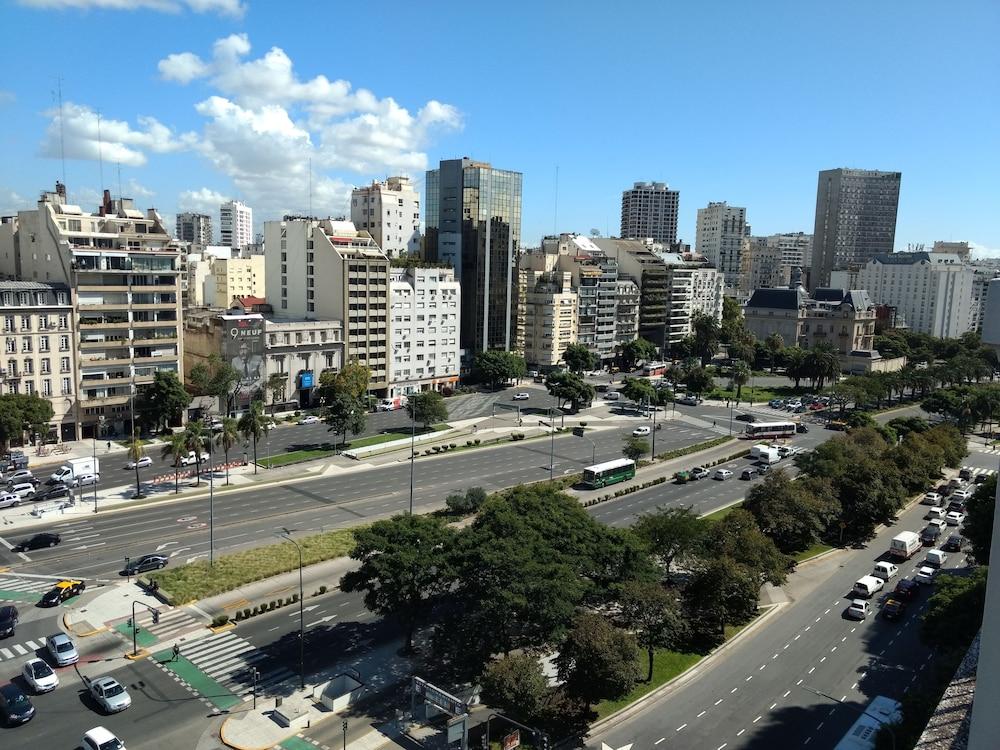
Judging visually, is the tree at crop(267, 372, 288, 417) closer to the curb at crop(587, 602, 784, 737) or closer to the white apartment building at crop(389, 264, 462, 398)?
the white apartment building at crop(389, 264, 462, 398)

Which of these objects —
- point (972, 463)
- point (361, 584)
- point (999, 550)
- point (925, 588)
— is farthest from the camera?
point (972, 463)

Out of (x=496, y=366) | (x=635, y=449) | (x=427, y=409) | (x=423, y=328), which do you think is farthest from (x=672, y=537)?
(x=496, y=366)

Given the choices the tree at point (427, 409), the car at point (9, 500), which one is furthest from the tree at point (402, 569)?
the tree at point (427, 409)

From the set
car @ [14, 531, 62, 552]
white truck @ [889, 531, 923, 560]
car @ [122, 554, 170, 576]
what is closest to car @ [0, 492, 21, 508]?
car @ [14, 531, 62, 552]

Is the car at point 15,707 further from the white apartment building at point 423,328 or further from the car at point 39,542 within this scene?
the white apartment building at point 423,328

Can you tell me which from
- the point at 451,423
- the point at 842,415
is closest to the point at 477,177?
the point at 451,423

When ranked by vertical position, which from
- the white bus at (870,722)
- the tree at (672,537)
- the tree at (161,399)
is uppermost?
the tree at (161,399)

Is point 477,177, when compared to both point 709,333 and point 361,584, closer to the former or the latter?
point 709,333
